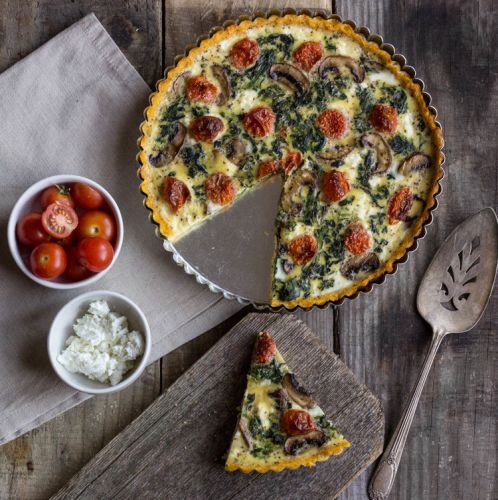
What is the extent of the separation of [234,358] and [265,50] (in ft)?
5.42

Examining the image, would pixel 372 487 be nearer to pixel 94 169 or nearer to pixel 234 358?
pixel 234 358

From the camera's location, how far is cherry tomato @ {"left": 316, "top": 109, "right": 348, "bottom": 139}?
3820 mm

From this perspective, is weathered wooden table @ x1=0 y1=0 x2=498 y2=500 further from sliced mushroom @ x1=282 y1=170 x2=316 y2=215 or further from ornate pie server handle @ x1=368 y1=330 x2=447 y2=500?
sliced mushroom @ x1=282 y1=170 x2=316 y2=215

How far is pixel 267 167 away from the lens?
3.82 m

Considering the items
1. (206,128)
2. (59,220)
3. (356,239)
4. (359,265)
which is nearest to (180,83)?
(206,128)

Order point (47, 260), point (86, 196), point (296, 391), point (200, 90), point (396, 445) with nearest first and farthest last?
point (47, 260), point (86, 196), point (200, 90), point (296, 391), point (396, 445)

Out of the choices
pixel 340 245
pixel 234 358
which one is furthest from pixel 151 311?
pixel 340 245

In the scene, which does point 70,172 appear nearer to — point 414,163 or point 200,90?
point 200,90

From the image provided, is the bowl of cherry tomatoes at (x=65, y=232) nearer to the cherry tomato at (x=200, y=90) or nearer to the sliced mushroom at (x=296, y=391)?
the cherry tomato at (x=200, y=90)

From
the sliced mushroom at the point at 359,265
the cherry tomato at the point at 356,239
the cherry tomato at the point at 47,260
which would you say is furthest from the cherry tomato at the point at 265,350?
the cherry tomato at the point at 47,260

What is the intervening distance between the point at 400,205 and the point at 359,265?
0.38m

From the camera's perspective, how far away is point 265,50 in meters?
3.84

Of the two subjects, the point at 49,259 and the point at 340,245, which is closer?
the point at 49,259

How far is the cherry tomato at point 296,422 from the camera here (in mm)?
3785
